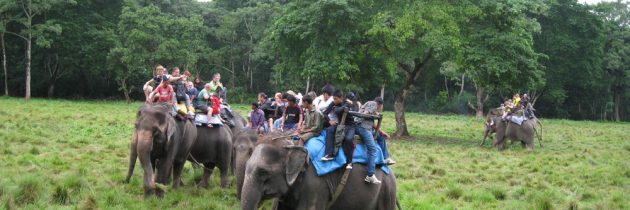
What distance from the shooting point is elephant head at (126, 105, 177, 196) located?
937 centimetres

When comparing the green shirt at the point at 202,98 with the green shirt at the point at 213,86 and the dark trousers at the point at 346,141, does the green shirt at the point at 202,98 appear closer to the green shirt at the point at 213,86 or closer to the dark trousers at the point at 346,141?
the green shirt at the point at 213,86

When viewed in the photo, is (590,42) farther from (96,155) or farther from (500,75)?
(96,155)

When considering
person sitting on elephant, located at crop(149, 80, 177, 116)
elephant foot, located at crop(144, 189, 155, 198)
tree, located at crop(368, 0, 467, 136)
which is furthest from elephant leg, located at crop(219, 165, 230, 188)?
tree, located at crop(368, 0, 467, 136)

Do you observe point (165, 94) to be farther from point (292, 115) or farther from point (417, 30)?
point (417, 30)

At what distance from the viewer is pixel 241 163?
908 cm

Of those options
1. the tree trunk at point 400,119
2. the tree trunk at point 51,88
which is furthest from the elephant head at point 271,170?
A: the tree trunk at point 51,88

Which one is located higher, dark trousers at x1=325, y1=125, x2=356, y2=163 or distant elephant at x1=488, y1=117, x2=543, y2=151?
dark trousers at x1=325, y1=125, x2=356, y2=163

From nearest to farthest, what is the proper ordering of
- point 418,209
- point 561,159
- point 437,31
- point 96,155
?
1. point 418,209
2. point 96,155
3. point 561,159
4. point 437,31

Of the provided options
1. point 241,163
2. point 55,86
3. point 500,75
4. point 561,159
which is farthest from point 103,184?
point 55,86

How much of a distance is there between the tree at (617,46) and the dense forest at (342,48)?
0.51 ft

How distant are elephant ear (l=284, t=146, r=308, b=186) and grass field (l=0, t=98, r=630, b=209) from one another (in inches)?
128

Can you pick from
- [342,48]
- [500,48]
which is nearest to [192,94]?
[342,48]

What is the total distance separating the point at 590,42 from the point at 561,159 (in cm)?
4126

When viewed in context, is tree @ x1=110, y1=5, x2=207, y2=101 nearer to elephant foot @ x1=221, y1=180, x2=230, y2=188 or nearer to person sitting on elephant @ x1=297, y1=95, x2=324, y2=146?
elephant foot @ x1=221, y1=180, x2=230, y2=188
